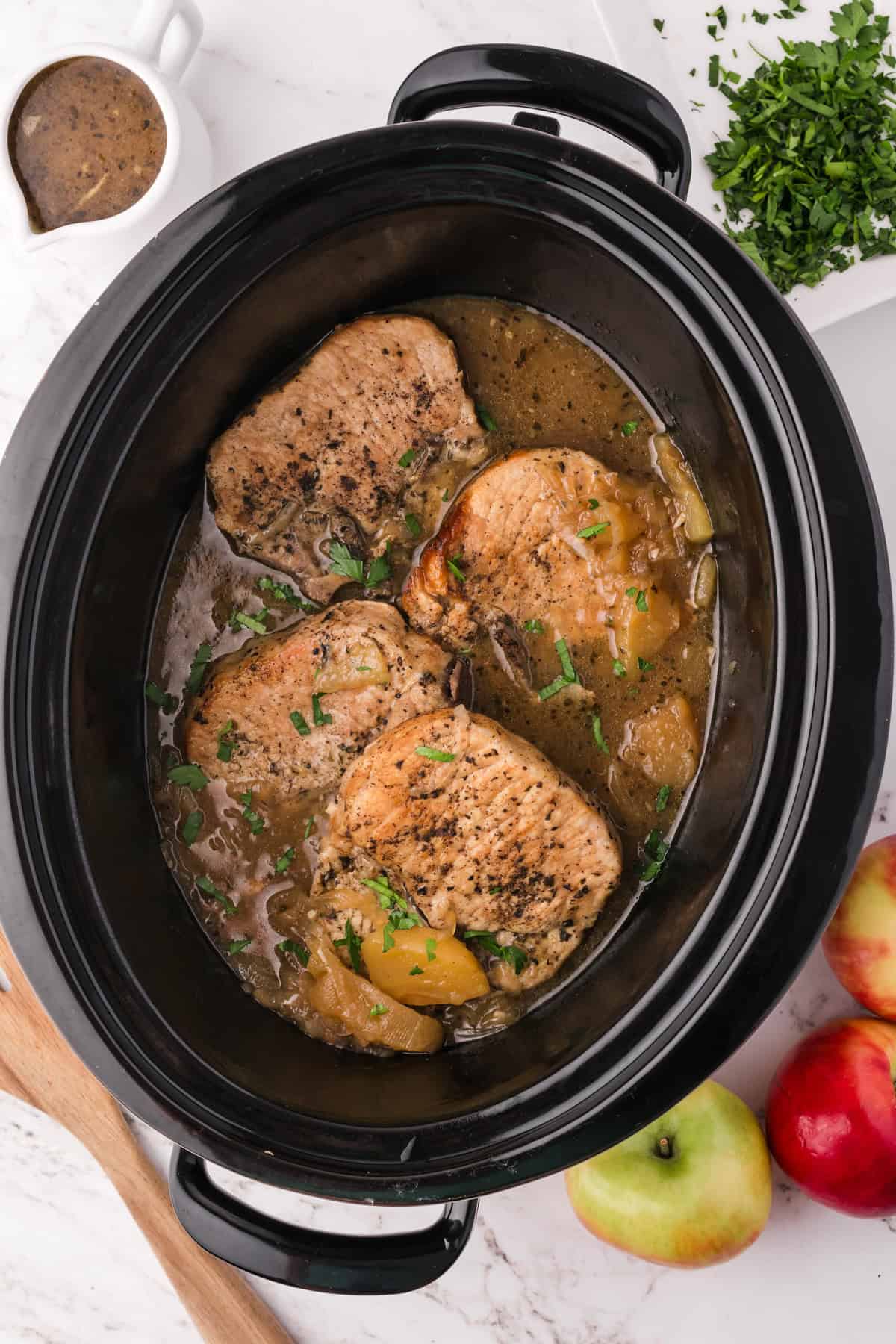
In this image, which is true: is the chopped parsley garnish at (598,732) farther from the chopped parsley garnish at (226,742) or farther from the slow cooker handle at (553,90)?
the slow cooker handle at (553,90)

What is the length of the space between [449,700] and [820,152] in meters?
1.50

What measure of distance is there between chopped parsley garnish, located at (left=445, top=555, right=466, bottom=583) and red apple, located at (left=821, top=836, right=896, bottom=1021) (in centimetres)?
109

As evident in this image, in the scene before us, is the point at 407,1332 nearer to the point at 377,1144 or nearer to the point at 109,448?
the point at 377,1144

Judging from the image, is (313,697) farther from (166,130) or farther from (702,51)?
(702,51)

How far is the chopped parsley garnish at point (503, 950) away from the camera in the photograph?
7.29 ft

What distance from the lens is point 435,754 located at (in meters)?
2.10

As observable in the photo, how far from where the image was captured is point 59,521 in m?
1.92

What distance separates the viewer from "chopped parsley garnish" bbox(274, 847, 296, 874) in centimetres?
→ 226

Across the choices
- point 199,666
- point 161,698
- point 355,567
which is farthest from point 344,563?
point 161,698

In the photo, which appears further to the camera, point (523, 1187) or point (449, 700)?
point (523, 1187)

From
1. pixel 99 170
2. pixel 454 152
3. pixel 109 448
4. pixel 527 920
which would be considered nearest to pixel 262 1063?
pixel 527 920

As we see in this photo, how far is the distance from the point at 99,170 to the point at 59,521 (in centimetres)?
91

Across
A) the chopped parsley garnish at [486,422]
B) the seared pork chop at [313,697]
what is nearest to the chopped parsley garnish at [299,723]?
the seared pork chop at [313,697]

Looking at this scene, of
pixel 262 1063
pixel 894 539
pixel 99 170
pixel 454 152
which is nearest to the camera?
pixel 454 152
